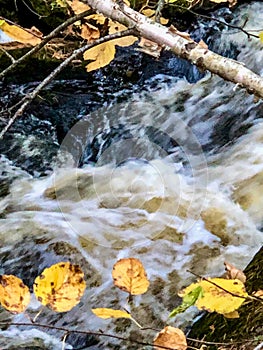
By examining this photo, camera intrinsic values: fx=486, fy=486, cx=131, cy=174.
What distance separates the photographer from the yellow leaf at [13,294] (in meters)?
1.97

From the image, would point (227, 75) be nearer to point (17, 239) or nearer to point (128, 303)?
point (128, 303)

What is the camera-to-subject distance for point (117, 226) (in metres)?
3.56

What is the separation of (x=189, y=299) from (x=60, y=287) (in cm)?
55

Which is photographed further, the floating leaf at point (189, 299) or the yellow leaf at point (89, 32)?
the yellow leaf at point (89, 32)

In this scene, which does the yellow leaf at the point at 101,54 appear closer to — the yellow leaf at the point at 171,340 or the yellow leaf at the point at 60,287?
the yellow leaf at the point at 60,287

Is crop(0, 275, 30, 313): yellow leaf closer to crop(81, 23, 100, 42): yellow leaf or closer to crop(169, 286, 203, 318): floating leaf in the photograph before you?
crop(169, 286, 203, 318): floating leaf

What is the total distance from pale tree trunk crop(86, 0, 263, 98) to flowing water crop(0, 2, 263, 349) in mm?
1089

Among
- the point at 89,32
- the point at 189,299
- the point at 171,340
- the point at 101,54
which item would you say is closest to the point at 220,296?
the point at 189,299

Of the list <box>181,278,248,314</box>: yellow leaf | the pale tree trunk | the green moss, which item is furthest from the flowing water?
the pale tree trunk

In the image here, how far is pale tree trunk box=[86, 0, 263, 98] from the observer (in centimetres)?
162

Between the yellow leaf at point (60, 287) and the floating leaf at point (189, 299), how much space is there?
431mm

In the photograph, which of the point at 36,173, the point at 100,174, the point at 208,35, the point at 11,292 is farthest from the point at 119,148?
the point at 11,292

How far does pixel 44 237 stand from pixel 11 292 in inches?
52.3

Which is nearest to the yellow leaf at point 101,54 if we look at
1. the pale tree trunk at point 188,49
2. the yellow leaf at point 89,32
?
the pale tree trunk at point 188,49
